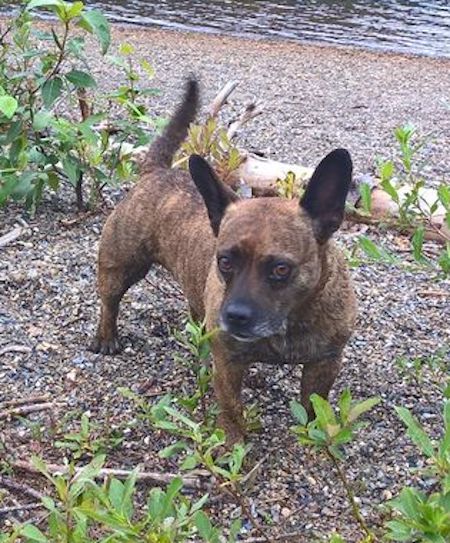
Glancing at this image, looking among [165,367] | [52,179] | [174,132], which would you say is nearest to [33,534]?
[165,367]

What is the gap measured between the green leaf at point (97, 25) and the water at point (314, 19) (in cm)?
1392

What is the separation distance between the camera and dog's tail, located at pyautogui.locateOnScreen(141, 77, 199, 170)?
181 inches

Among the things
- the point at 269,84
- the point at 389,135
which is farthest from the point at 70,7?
the point at 269,84

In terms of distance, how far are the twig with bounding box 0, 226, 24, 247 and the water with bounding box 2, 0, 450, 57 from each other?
535 inches

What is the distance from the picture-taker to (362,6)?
22.2m

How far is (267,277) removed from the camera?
323cm

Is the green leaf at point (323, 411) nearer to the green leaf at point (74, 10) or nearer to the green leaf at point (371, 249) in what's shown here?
the green leaf at point (371, 249)

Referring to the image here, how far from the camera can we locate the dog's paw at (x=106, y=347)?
14.8ft

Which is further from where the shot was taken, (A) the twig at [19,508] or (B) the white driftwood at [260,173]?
(B) the white driftwood at [260,173]

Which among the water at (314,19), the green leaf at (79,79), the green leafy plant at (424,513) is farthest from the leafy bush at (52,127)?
the water at (314,19)

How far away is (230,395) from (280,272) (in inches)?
23.9

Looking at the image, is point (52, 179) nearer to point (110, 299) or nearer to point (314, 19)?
point (110, 299)

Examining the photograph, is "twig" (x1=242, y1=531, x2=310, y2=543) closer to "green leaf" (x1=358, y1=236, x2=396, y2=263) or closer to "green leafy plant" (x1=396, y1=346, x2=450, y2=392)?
"green leaf" (x1=358, y1=236, x2=396, y2=263)

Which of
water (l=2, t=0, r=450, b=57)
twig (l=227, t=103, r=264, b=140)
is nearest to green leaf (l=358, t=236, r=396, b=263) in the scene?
twig (l=227, t=103, r=264, b=140)
